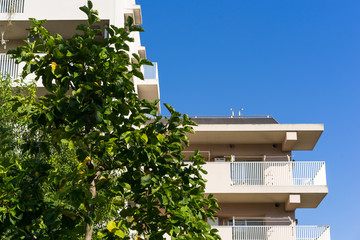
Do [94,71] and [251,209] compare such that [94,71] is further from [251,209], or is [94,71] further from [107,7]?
[251,209]

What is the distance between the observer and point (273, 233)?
25281mm

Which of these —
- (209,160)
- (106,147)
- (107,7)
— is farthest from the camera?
(209,160)

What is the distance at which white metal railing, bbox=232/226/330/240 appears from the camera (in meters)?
25.0

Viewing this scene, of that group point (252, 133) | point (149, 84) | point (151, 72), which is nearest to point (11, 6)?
point (149, 84)

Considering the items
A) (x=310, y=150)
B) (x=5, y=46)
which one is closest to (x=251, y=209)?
(x=310, y=150)

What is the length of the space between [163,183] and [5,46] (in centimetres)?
1876

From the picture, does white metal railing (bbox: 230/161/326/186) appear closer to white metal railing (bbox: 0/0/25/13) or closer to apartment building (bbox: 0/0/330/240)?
apartment building (bbox: 0/0/330/240)

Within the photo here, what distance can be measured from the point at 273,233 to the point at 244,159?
15.8 feet

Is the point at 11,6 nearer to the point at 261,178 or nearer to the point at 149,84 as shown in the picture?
the point at 149,84

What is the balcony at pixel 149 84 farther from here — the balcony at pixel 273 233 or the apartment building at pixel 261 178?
the balcony at pixel 273 233

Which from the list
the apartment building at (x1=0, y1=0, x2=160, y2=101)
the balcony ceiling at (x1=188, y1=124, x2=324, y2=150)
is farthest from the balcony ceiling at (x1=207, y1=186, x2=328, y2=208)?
the apartment building at (x1=0, y1=0, x2=160, y2=101)

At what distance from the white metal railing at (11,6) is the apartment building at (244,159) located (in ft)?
0.14

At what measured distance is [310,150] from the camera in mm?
29812

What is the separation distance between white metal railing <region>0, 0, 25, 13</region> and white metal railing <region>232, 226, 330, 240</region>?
13375 millimetres
